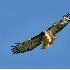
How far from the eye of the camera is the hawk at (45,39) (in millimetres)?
18906

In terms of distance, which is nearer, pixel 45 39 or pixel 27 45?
pixel 45 39

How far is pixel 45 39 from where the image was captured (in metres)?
19.1

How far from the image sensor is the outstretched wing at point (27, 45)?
1971 cm

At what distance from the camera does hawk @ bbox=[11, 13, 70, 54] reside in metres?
18.9

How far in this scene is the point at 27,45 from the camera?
66.5 feet

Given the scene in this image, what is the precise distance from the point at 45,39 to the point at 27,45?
1.68m

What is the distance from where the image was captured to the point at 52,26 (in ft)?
64.4

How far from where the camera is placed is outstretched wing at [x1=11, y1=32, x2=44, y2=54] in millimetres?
19709

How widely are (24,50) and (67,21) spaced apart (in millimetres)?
3403

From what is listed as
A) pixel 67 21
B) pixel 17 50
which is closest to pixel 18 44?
pixel 17 50

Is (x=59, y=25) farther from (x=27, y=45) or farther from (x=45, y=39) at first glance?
(x=27, y=45)

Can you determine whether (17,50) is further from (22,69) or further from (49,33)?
(22,69)

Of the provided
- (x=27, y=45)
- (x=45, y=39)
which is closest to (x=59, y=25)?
(x=45, y=39)

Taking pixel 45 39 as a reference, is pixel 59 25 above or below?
above
